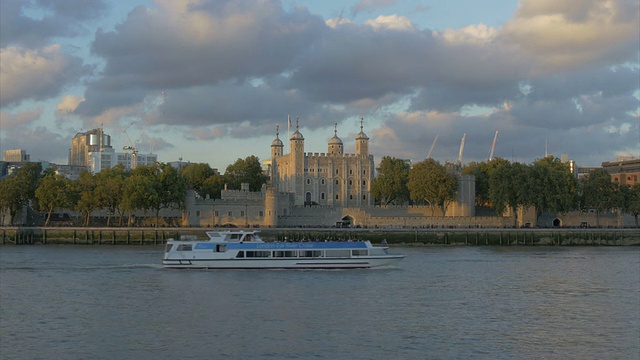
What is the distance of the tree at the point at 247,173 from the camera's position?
5012 inches

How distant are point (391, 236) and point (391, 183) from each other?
89.9 feet

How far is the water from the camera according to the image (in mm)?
32781

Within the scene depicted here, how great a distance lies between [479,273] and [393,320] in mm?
20212

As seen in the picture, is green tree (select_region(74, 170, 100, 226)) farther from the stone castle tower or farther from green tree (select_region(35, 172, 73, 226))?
the stone castle tower

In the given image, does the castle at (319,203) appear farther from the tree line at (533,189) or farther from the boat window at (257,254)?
the boat window at (257,254)

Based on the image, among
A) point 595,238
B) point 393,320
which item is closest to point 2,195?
point 595,238

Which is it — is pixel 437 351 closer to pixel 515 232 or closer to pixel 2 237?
pixel 515 232

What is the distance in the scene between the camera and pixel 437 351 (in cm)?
3231

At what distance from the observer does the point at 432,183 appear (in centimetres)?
10556

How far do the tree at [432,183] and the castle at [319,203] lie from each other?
2056 millimetres

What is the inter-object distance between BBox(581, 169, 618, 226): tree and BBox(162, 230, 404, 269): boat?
49.2 m

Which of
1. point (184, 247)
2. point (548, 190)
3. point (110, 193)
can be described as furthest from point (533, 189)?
point (184, 247)

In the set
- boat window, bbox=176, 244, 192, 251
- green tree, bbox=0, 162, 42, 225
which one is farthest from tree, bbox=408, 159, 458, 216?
boat window, bbox=176, 244, 192, 251

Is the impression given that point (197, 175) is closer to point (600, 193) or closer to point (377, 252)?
point (600, 193)
